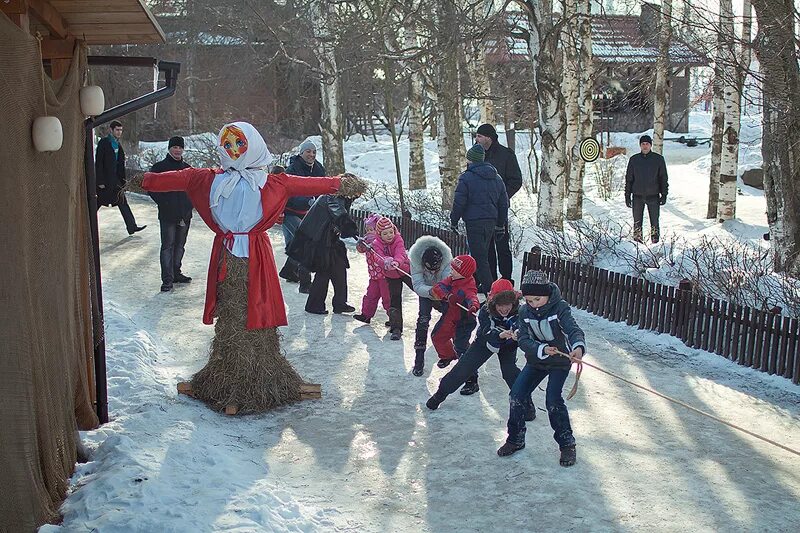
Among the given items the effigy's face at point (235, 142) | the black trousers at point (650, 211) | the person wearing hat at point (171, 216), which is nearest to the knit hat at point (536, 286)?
the effigy's face at point (235, 142)

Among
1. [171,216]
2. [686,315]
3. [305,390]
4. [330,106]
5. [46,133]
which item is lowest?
[305,390]

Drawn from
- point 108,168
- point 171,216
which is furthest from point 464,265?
point 108,168

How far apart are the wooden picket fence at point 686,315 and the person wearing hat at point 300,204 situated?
2761mm

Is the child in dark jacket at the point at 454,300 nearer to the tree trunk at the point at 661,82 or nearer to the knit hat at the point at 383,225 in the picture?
the knit hat at the point at 383,225

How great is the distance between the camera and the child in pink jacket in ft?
30.6

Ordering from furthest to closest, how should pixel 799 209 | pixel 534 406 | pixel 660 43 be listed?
pixel 660 43
pixel 799 209
pixel 534 406

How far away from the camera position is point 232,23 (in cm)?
2242

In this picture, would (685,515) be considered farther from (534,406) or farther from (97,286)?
(97,286)

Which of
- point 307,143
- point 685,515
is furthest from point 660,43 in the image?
point 685,515

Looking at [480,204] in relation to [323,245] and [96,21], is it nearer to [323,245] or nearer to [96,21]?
[323,245]

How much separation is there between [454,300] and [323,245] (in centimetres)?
271

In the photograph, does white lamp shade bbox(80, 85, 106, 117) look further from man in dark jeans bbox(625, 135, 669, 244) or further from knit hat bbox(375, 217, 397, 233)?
man in dark jeans bbox(625, 135, 669, 244)

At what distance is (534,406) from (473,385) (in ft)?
1.97

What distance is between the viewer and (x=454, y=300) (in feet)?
25.3
